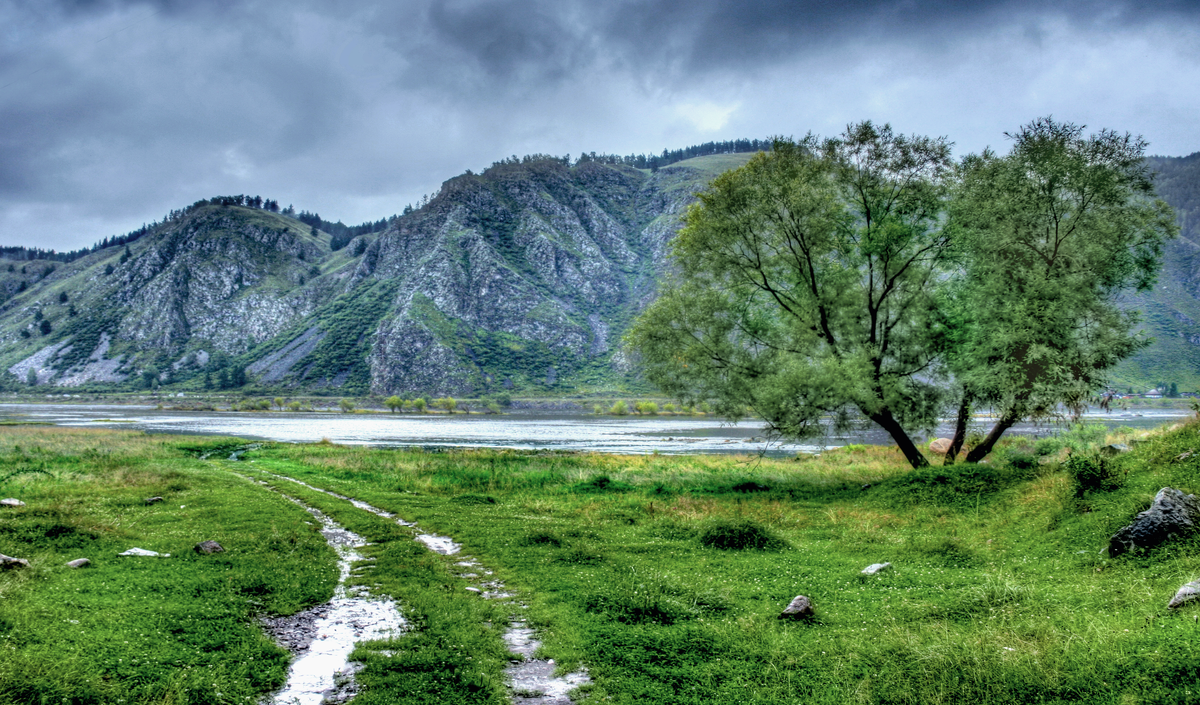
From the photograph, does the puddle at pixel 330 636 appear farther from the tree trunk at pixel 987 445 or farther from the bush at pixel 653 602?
the tree trunk at pixel 987 445

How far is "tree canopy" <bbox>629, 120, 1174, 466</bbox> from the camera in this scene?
76.2 feet

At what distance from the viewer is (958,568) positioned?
13.0m

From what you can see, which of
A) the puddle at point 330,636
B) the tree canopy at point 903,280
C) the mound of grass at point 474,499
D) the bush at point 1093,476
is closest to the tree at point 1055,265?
the tree canopy at point 903,280


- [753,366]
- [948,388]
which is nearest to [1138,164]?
[948,388]

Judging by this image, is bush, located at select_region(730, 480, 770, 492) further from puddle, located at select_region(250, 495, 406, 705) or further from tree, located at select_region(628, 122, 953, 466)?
puddle, located at select_region(250, 495, 406, 705)

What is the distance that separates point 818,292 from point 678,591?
21.0 m

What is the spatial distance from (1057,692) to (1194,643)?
158 cm

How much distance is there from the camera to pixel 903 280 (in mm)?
28203

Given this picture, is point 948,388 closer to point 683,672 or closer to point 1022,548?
point 1022,548

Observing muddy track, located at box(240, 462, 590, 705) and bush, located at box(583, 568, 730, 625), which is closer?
muddy track, located at box(240, 462, 590, 705)

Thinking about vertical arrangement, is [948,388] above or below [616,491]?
above

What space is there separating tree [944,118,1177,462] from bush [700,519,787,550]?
13302 mm

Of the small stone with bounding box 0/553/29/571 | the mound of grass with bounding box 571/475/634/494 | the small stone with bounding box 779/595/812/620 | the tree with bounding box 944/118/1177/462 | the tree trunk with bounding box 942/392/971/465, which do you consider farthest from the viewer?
the mound of grass with bounding box 571/475/634/494

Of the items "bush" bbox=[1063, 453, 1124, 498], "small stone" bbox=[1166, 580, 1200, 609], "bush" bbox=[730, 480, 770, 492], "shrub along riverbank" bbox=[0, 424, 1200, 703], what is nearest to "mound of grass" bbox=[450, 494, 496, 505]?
"shrub along riverbank" bbox=[0, 424, 1200, 703]
